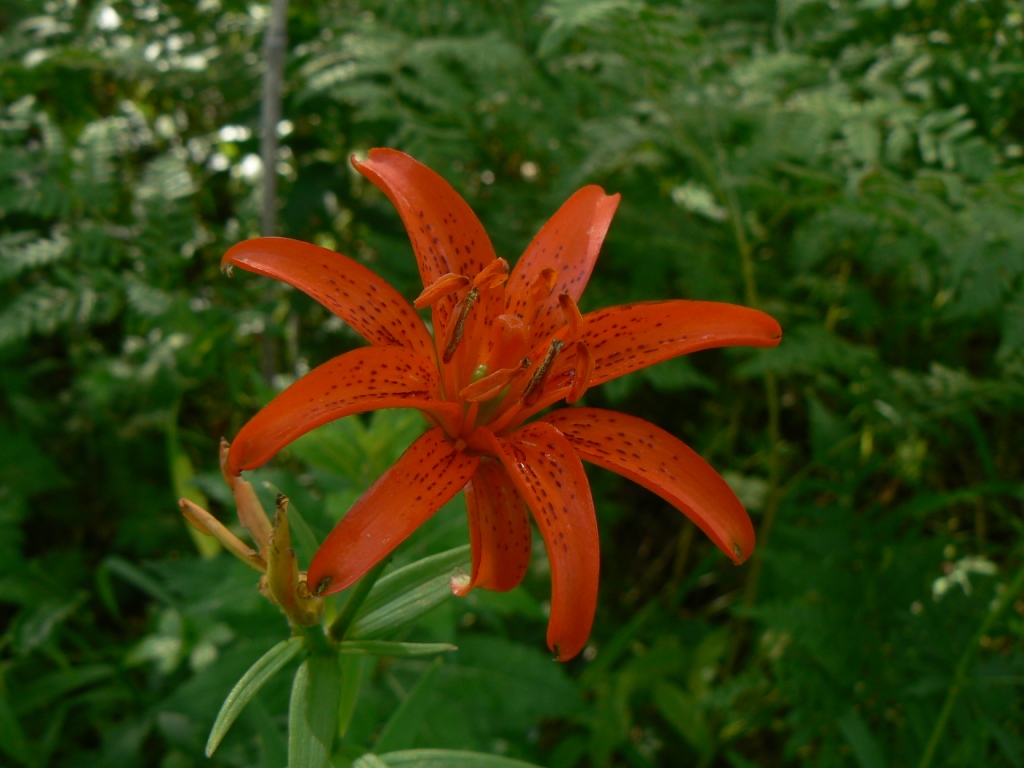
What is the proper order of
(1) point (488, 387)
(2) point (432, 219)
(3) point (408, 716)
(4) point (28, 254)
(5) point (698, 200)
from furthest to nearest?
(5) point (698, 200) < (4) point (28, 254) < (3) point (408, 716) < (2) point (432, 219) < (1) point (488, 387)

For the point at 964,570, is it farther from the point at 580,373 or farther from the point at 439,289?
the point at 439,289

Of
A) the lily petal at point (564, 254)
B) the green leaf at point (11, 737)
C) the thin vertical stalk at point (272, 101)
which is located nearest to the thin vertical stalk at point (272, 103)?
the thin vertical stalk at point (272, 101)

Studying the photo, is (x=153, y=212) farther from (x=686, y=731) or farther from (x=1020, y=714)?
(x=1020, y=714)

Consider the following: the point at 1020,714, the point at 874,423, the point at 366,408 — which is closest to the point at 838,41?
the point at 874,423

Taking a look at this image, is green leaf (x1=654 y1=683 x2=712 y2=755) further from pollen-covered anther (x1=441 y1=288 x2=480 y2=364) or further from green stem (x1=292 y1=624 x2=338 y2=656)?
pollen-covered anther (x1=441 y1=288 x2=480 y2=364)

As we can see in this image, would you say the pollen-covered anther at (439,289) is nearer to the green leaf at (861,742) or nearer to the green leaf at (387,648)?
the green leaf at (387,648)

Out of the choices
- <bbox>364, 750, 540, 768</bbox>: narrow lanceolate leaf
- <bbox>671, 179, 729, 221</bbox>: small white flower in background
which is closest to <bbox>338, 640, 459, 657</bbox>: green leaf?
<bbox>364, 750, 540, 768</bbox>: narrow lanceolate leaf

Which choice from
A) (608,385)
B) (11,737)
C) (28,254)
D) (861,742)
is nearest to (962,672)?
(861,742)
